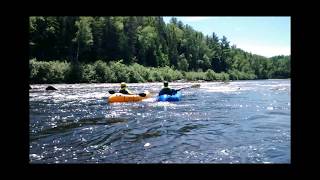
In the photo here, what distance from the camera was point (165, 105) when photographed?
1577cm

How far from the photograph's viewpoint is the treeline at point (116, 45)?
1593 inches

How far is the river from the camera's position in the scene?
22.9 feet

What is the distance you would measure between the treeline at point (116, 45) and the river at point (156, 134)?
1936cm

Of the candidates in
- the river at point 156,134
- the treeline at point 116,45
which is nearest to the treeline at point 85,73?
Result: the treeline at point 116,45

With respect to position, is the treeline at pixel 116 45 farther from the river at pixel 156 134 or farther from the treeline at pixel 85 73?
the river at pixel 156 134

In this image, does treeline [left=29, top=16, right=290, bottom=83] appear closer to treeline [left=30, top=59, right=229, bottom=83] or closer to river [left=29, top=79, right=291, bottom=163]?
treeline [left=30, top=59, right=229, bottom=83]

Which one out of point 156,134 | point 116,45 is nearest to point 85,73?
point 116,45

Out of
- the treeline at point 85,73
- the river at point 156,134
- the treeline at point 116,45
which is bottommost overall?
the river at point 156,134

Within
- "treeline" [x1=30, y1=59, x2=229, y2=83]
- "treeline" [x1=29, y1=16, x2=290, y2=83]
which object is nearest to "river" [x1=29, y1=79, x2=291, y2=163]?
"treeline" [x1=30, y1=59, x2=229, y2=83]

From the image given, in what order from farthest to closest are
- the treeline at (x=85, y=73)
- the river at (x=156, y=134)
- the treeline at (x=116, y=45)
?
the treeline at (x=116, y=45), the treeline at (x=85, y=73), the river at (x=156, y=134)

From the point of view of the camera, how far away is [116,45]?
154 feet

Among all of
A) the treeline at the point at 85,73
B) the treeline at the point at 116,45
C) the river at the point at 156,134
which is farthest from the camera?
the treeline at the point at 116,45

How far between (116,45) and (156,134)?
127ft

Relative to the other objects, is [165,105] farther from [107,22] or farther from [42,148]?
[107,22]
